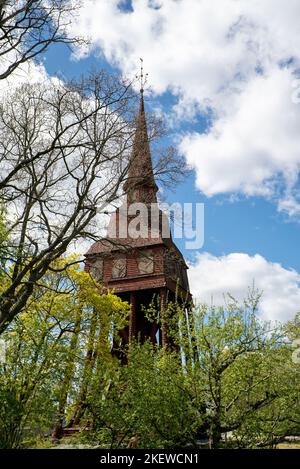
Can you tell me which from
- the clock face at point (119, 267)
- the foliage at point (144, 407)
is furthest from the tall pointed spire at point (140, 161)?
the clock face at point (119, 267)

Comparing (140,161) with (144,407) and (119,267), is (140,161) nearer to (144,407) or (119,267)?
(144,407)

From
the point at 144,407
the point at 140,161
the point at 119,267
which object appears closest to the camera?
the point at 144,407

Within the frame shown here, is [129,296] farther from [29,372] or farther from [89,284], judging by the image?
[29,372]

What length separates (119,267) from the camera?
26438 millimetres

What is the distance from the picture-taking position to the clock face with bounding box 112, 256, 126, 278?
85.9 feet

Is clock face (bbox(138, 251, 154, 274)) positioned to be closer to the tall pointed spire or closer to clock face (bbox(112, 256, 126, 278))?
clock face (bbox(112, 256, 126, 278))

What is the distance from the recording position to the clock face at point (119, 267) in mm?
26188

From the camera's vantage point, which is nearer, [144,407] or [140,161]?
[144,407]

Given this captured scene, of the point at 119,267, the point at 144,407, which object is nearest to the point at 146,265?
the point at 119,267

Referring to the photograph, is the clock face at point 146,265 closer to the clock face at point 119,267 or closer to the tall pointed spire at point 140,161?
the clock face at point 119,267

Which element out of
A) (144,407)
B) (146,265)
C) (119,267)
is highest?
(119,267)

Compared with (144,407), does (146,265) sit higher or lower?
higher

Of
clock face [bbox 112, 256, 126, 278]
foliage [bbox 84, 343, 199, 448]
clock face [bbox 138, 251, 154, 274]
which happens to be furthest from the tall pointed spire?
clock face [bbox 112, 256, 126, 278]
